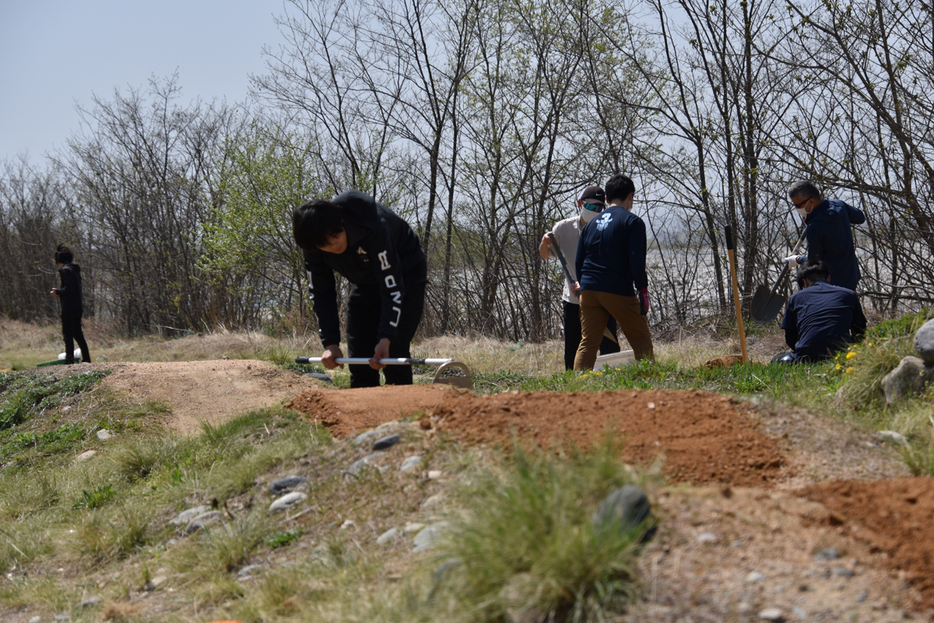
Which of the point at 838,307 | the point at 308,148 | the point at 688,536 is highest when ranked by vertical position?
the point at 308,148

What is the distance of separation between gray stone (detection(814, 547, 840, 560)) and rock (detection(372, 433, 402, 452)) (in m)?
1.91

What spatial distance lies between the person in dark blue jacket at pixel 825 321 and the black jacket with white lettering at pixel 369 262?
9.83 feet

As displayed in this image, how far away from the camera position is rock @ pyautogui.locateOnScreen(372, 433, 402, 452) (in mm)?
3361

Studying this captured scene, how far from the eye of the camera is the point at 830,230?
6.11 metres

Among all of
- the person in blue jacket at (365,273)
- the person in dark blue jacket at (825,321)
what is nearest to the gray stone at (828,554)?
the person in blue jacket at (365,273)

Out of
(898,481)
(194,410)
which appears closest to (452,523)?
(898,481)

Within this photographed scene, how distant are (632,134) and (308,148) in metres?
6.47

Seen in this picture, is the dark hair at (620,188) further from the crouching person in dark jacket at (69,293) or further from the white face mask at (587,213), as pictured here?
the crouching person in dark jacket at (69,293)

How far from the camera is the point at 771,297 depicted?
8812mm

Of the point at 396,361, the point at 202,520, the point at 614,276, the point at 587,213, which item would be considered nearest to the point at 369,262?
the point at 396,361

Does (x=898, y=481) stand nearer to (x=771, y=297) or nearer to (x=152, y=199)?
(x=771, y=297)

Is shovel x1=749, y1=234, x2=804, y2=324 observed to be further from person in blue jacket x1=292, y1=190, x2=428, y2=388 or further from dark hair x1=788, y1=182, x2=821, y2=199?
person in blue jacket x1=292, y1=190, x2=428, y2=388

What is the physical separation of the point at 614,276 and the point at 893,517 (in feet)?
12.4

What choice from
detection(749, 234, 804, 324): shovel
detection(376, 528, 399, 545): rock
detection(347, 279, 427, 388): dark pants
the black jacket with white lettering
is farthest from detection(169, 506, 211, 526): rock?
detection(749, 234, 804, 324): shovel
